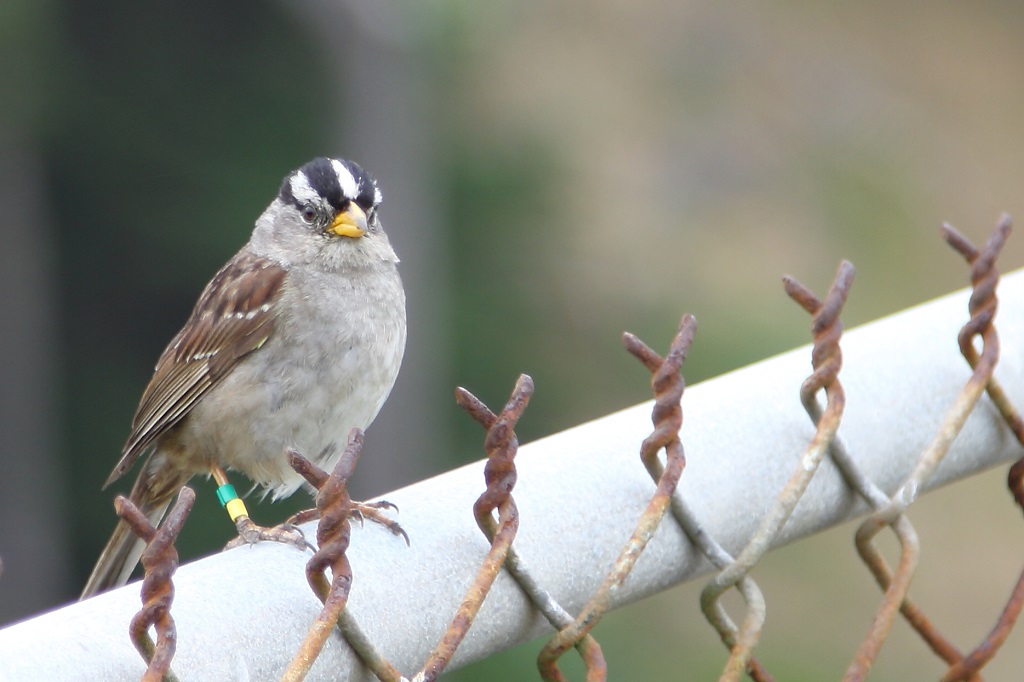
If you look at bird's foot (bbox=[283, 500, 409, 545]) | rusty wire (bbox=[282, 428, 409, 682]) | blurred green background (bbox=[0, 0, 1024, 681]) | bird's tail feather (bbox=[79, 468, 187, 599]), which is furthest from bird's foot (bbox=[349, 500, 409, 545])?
blurred green background (bbox=[0, 0, 1024, 681])

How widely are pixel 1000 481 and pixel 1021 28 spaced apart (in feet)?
20.0

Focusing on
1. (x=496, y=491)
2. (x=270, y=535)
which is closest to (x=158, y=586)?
(x=496, y=491)

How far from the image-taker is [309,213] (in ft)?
9.70

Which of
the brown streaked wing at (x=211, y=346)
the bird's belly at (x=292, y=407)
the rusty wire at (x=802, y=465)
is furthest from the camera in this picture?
the brown streaked wing at (x=211, y=346)

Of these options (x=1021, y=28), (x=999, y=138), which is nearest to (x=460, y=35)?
(x=999, y=138)

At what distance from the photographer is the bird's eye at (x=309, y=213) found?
9.66ft

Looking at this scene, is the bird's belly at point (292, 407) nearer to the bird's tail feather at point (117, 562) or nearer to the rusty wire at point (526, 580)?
the bird's tail feather at point (117, 562)

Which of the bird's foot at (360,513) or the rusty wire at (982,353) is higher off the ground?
the rusty wire at (982,353)

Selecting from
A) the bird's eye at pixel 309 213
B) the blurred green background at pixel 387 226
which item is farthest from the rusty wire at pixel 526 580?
the blurred green background at pixel 387 226

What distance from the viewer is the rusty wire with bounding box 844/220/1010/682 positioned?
1.55m

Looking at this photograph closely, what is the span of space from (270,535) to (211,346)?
1.09 m

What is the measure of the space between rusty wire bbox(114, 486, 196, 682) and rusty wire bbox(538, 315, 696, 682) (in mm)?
→ 461

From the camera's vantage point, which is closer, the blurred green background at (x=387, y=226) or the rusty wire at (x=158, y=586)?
the rusty wire at (x=158, y=586)

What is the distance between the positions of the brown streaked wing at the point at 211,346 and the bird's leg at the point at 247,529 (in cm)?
17
